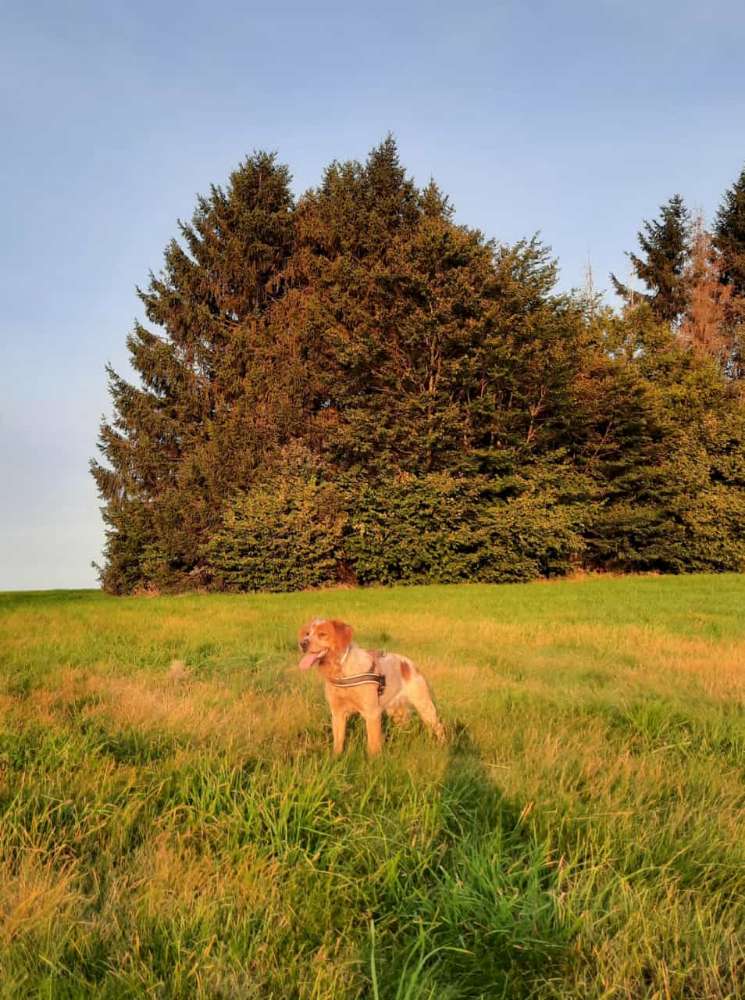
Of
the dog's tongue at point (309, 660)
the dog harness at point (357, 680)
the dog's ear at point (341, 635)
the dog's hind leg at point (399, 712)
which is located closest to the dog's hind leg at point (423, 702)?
the dog's hind leg at point (399, 712)

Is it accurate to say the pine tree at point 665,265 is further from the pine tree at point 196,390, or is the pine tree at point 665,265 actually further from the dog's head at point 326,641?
the dog's head at point 326,641

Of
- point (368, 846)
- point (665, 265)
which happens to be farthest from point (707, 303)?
point (368, 846)

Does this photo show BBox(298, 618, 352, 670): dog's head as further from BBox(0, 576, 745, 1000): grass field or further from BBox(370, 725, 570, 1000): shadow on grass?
BBox(370, 725, 570, 1000): shadow on grass

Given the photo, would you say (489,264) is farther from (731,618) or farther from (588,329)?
(731,618)

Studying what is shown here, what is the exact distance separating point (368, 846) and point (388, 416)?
78.1 feet

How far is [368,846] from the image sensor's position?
2.47m

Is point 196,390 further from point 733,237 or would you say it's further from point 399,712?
point 733,237

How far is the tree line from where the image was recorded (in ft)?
80.2

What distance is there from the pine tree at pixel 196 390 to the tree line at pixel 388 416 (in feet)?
0.34

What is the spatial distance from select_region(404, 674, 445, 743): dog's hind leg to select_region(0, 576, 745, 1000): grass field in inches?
5.6

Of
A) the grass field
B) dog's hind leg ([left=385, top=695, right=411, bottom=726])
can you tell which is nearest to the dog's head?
the grass field

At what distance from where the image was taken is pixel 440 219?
27125 mm

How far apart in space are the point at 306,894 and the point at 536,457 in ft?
85.9

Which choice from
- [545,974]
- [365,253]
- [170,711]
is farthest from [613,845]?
[365,253]
